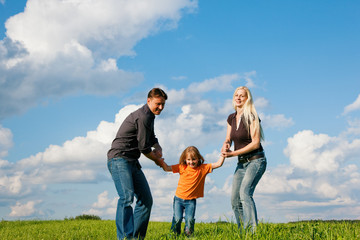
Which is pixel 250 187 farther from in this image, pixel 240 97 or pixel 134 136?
pixel 134 136

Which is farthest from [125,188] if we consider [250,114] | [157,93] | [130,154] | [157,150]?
[250,114]

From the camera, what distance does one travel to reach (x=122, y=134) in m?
6.53

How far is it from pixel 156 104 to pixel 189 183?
1.86m

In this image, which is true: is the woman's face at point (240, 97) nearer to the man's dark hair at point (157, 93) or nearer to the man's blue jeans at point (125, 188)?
the man's dark hair at point (157, 93)

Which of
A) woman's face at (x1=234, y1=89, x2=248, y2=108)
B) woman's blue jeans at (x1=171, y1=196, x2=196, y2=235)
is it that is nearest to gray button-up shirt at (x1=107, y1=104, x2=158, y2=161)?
woman's blue jeans at (x1=171, y1=196, x2=196, y2=235)

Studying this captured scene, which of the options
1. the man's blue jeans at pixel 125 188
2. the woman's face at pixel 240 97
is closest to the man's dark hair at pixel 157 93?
the man's blue jeans at pixel 125 188

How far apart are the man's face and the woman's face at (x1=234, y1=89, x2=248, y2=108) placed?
147 centimetres

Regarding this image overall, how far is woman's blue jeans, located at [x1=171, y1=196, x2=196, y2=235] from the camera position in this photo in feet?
23.1

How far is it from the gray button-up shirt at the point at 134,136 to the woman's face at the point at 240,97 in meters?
1.68

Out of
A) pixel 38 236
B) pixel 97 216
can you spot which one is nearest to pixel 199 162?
pixel 38 236

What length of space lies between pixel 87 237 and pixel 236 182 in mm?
4494

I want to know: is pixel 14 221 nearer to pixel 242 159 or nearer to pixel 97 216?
pixel 97 216

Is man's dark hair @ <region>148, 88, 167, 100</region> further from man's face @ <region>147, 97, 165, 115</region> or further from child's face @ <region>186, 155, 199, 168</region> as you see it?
child's face @ <region>186, 155, 199, 168</region>

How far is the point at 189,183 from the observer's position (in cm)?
720
